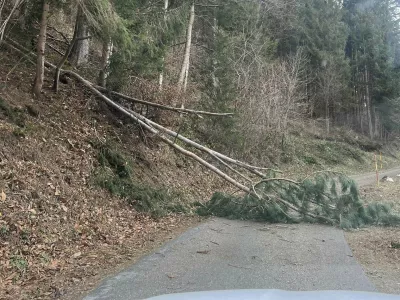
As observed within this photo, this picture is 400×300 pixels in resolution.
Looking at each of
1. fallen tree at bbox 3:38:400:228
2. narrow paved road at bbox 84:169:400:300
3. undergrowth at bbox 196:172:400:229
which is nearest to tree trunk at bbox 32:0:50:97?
fallen tree at bbox 3:38:400:228

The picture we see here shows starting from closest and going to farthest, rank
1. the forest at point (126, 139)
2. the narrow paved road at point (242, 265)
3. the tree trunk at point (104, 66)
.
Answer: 1. the narrow paved road at point (242, 265)
2. the forest at point (126, 139)
3. the tree trunk at point (104, 66)

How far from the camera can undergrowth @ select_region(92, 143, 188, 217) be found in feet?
38.9

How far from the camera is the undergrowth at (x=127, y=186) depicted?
38.9ft

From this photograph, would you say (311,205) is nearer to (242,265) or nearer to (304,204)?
(304,204)

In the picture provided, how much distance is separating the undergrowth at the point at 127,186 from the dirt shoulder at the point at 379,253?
502 cm

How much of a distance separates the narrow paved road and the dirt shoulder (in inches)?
7.6

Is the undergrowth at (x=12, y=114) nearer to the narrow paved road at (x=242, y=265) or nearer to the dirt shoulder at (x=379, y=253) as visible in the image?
the narrow paved road at (x=242, y=265)

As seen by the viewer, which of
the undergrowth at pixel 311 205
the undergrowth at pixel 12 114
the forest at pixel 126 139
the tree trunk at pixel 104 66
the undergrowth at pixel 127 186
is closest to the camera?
the forest at pixel 126 139

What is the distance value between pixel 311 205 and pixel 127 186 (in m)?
5.01

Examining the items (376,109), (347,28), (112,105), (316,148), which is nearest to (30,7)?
(112,105)

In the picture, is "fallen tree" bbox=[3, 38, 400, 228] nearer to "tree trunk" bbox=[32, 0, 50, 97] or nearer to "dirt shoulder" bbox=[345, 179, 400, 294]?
"dirt shoulder" bbox=[345, 179, 400, 294]

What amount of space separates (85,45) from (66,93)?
318cm

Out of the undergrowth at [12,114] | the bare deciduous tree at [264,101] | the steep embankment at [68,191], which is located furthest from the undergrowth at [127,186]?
the bare deciduous tree at [264,101]

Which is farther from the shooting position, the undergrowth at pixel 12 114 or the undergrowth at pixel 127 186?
the undergrowth at pixel 127 186
